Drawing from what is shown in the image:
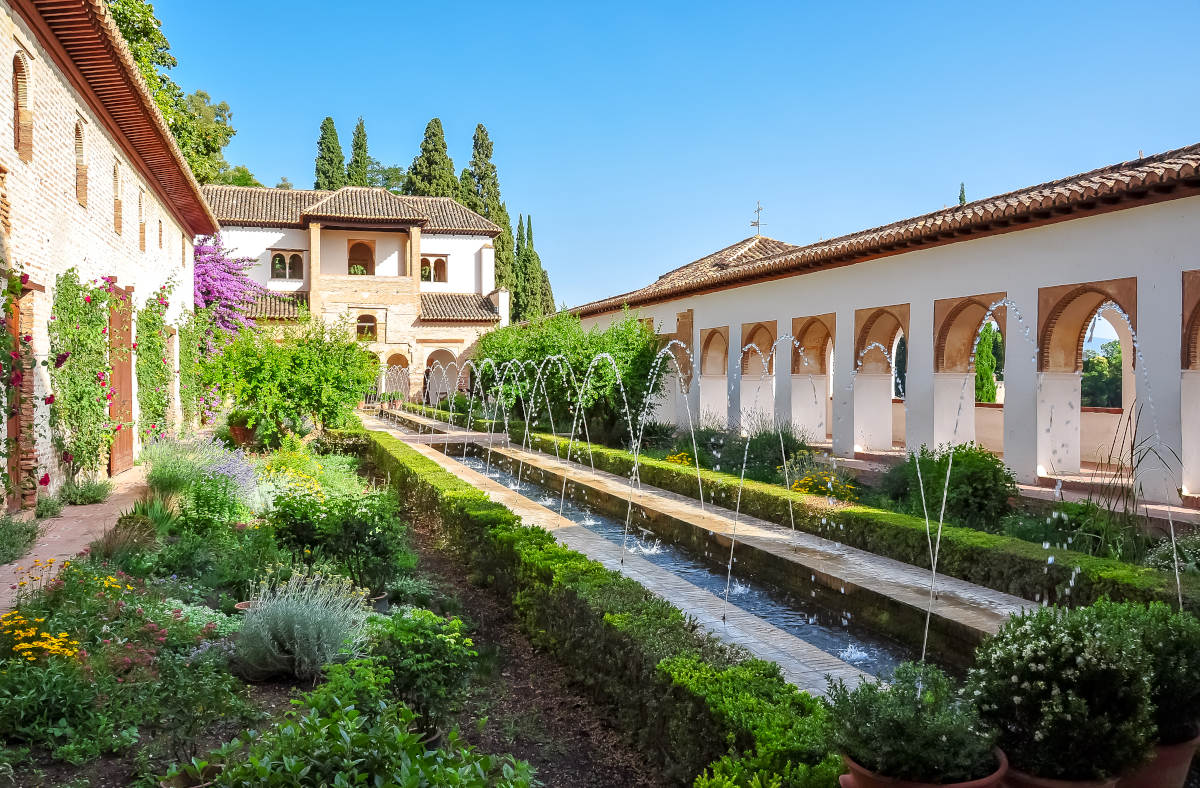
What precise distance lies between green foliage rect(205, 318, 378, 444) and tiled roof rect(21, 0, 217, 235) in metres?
3.38

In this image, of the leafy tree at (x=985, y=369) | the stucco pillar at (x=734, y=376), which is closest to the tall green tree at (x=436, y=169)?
the stucco pillar at (x=734, y=376)

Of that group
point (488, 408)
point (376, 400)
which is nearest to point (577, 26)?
point (488, 408)

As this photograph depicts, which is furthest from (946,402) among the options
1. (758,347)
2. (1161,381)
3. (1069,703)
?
(1069,703)

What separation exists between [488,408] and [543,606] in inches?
758

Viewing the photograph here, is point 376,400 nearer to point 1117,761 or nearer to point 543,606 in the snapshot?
point 543,606

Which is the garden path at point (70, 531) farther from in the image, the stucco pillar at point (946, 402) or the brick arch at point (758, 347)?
the brick arch at point (758, 347)

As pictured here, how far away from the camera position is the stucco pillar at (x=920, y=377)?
1321 centimetres

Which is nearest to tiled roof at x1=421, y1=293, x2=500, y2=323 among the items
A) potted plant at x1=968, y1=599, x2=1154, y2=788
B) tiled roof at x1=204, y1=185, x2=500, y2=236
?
tiled roof at x1=204, y1=185, x2=500, y2=236

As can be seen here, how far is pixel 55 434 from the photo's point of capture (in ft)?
30.6

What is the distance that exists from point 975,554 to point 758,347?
1183 centimetres

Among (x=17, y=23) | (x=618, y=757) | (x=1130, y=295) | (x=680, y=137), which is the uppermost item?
(x=680, y=137)

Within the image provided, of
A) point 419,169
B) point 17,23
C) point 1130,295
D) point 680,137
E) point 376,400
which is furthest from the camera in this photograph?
point 419,169

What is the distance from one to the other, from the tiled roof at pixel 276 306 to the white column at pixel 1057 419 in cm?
2975

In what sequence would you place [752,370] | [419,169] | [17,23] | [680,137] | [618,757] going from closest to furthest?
[618,757]
[17,23]
[752,370]
[680,137]
[419,169]
